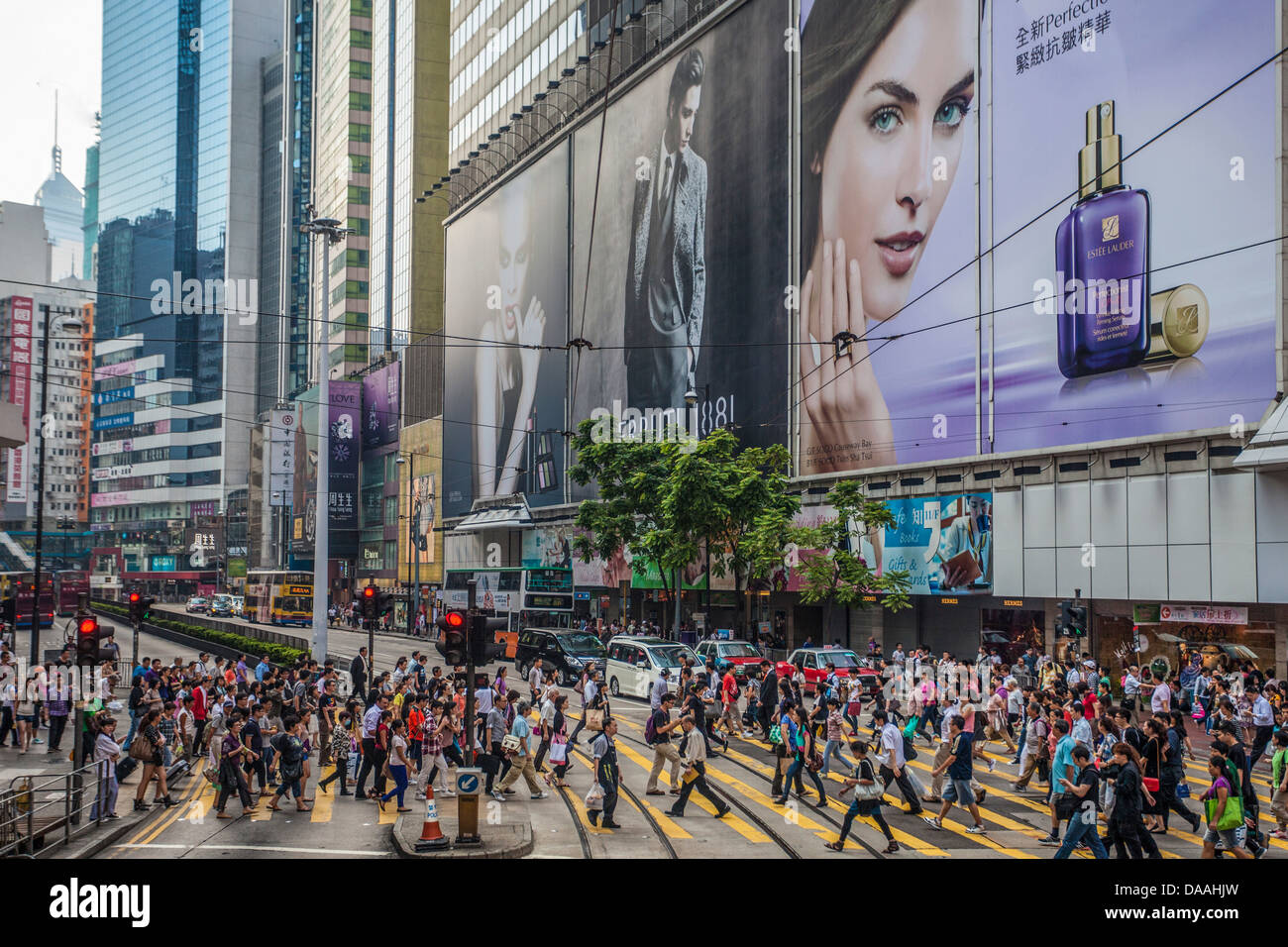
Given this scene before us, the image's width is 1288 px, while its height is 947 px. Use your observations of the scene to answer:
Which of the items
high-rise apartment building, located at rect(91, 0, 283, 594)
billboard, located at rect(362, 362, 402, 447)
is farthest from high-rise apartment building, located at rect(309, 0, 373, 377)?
high-rise apartment building, located at rect(91, 0, 283, 594)

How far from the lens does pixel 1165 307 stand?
107ft

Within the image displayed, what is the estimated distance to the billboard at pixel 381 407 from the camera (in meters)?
106

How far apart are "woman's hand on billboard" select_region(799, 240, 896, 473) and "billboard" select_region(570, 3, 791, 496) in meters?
1.96

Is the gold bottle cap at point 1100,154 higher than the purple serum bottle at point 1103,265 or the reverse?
higher

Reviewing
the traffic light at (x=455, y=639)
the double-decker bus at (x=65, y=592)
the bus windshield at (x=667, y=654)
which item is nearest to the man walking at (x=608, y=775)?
the traffic light at (x=455, y=639)

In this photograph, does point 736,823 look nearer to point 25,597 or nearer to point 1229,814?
point 1229,814

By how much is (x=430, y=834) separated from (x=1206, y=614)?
82.2 feet

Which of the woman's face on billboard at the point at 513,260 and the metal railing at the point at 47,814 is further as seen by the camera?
the woman's face on billboard at the point at 513,260

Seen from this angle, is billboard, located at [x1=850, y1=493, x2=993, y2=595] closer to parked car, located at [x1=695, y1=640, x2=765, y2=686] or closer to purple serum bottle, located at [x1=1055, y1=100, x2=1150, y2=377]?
purple serum bottle, located at [x1=1055, y1=100, x2=1150, y2=377]

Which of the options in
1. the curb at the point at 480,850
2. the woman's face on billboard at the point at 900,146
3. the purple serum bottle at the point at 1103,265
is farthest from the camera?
the woman's face on billboard at the point at 900,146

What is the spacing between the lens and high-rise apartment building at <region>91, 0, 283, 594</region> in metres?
166

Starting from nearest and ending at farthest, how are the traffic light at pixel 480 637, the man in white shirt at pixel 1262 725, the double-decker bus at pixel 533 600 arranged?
the traffic light at pixel 480 637
the man in white shirt at pixel 1262 725
the double-decker bus at pixel 533 600

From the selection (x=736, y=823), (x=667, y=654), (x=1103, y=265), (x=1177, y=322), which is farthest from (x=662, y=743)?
(x=1103, y=265)

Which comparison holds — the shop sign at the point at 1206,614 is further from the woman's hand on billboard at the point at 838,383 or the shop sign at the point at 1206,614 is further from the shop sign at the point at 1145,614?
the woman's hand on billboard at the point at 838,383
